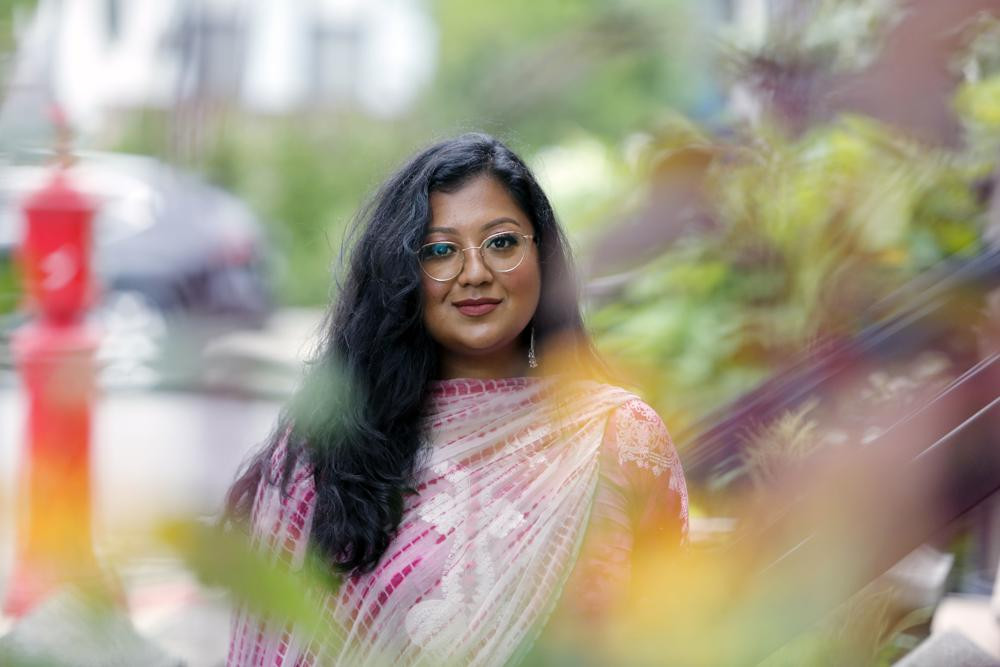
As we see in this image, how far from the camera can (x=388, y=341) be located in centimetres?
143

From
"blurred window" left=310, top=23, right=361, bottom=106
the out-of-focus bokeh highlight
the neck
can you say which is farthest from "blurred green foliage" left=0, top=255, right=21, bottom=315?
the neck

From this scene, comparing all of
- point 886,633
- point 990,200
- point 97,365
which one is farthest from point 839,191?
point 97,365

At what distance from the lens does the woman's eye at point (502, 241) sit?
4.56 ft

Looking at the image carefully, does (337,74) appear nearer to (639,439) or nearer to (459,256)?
(459,256)

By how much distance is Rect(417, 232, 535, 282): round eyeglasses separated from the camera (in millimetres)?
1382

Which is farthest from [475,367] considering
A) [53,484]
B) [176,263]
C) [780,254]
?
[780,254]

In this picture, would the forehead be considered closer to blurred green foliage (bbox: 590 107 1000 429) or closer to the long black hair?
the long black hair

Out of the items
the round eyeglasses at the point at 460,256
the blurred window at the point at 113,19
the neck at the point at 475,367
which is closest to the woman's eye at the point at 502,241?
the round eyeglasses at the point at 460,256

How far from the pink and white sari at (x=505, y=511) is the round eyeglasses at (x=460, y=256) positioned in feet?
0.51

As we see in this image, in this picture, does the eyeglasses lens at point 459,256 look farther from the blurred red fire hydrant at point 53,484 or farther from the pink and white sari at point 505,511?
the blurred red fire hydrant at point 53,484

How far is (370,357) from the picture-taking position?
1433 millimetres

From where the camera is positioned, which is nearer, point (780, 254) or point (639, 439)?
point (639, 439)

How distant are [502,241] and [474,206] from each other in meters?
0.06

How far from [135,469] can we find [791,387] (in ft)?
4.66
